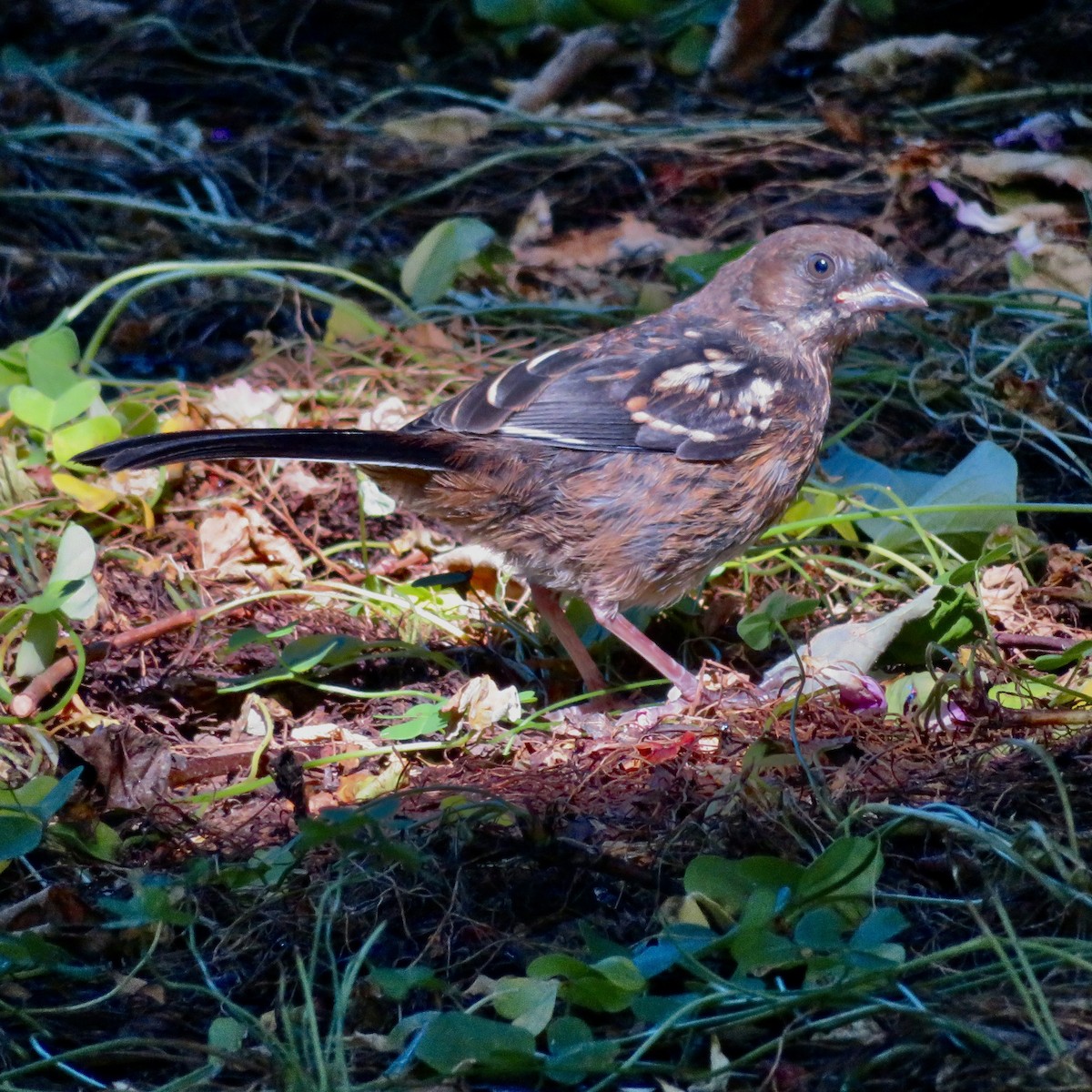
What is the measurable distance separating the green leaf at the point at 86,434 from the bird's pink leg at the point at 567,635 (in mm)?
1100

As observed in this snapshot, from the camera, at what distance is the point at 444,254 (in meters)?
4.30

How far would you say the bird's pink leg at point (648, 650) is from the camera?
298cm

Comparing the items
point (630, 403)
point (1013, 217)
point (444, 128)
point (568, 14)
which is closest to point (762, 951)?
point (630, 403)

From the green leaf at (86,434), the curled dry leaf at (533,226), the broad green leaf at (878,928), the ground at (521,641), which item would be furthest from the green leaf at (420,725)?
the curled dry leaf at (533,226)

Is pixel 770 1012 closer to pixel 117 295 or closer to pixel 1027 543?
pixel 1027 543

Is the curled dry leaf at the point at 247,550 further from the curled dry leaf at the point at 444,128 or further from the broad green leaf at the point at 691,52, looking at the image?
the broad green leaf at the point at 691,52

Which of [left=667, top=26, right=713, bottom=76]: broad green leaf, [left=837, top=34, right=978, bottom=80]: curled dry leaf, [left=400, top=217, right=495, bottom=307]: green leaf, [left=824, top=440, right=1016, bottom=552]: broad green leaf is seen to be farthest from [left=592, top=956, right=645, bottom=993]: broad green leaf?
[left=667, top=26, right=713, bottom=76]: broad green leaf

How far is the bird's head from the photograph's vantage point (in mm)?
3373

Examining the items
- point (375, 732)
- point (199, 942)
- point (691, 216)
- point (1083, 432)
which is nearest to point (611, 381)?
→ point (375, 732)

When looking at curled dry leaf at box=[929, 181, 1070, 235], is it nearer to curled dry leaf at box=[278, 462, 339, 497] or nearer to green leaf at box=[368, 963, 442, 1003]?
curled dry leaf at box=[278, 462, 339, 497]

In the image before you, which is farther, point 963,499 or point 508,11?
point 508,11

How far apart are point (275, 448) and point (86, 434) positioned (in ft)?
2.98

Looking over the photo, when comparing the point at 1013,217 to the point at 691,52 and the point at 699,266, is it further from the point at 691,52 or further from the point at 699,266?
the point at 691,52

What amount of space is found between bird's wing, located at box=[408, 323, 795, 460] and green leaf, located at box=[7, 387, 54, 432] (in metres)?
0.95
